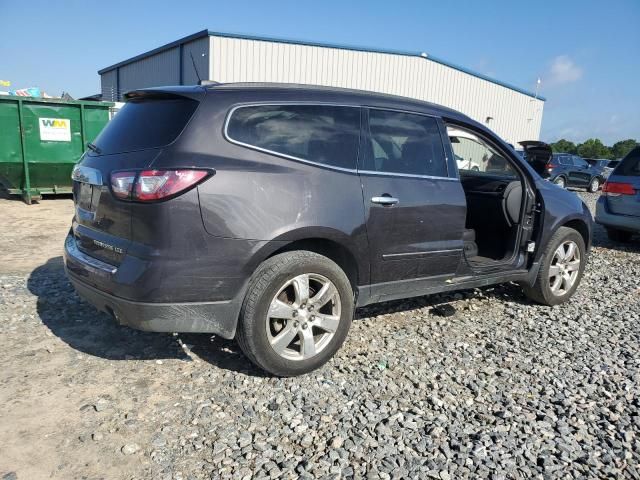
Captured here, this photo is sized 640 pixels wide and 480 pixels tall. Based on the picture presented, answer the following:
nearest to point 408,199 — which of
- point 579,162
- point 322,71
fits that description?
point 322,71

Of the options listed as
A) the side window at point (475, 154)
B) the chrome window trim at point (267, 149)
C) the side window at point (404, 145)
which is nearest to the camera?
the chrome window trim at point (267, 149)

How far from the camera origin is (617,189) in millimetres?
8180

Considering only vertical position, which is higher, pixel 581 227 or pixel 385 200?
pixel 385 200

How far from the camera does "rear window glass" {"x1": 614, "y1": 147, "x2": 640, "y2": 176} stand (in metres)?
8.10

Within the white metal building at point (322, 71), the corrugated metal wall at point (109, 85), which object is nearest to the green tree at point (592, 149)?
the white metal building at point (322, 71)

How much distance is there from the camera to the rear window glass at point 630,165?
8.10 m

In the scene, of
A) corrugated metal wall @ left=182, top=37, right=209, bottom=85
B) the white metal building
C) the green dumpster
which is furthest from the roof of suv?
corrugated metal wall @ left=182, top=37, right=209, bottom=85

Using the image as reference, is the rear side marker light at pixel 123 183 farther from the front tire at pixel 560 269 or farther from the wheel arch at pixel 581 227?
the wheel arch at pixel 581 227

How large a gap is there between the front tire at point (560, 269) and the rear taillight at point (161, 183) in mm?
3467

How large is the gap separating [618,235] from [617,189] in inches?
42.1

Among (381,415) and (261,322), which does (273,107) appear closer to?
(261,322)

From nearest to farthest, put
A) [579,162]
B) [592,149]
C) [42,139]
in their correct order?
[42,139] < [579,162] < [592,149]

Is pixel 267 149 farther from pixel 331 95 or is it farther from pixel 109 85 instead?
pixel 109 85

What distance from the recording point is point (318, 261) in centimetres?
320
